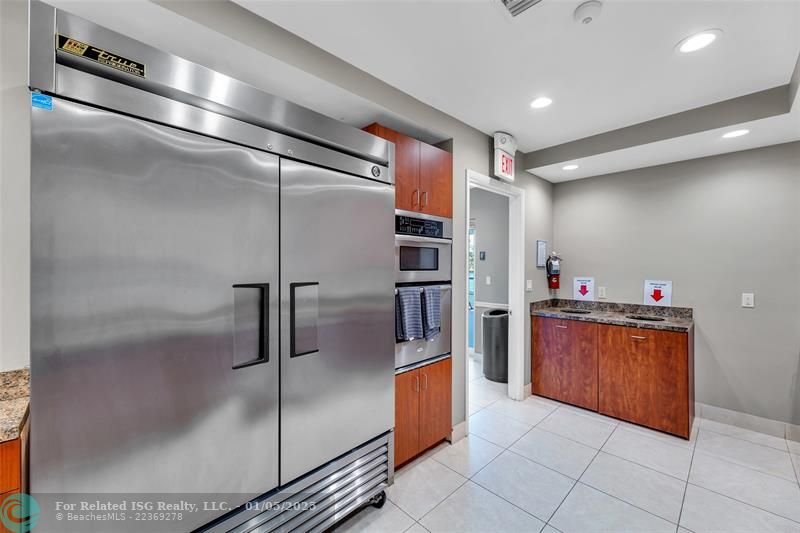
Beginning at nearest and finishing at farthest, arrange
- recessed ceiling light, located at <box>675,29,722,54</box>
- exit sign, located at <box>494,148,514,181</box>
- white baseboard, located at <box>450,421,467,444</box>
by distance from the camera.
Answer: recessed ceiling light, located at <box>675,29,722,54</box>, white baseboard, located at <box>450,421,467,444</box>, exit sign, located at <box>494,148,514,181</box>

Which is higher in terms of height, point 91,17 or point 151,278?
point 91,17

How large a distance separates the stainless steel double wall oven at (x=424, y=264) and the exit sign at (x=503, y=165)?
784 millimetres

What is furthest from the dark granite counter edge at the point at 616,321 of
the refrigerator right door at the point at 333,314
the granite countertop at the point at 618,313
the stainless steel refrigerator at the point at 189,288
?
the stainless steel refrigerator at the point at 189,288

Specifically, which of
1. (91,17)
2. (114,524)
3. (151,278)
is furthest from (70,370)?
(91,17)

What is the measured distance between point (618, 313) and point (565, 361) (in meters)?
0.79

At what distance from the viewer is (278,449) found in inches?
57.3

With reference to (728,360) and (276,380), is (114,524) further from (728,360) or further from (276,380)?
(728,360)

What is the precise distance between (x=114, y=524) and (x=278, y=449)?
0.55 meters

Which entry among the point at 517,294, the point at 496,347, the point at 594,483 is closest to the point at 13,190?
the point at 594,483

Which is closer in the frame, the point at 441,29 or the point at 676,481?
the point at 441,29

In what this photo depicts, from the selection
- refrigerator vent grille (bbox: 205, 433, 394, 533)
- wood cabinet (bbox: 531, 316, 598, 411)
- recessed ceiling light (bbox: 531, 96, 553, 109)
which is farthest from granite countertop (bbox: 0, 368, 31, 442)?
wood cabinet (bbox: 531, 316, 598, 411)

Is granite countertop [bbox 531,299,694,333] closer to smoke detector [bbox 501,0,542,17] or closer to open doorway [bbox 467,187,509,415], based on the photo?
open doorway [bbox 467,187,509,415]

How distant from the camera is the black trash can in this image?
3.98m

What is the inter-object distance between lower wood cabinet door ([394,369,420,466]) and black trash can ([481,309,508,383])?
1982 millimetres
